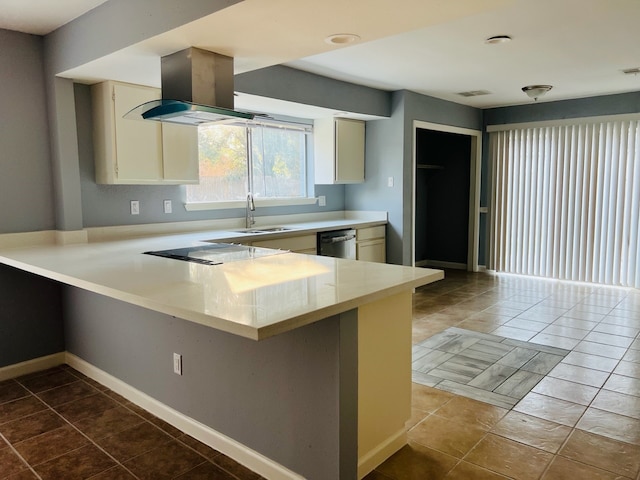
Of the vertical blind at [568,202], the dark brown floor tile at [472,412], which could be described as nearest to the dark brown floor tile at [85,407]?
the dark brown floor tile at [472,412]

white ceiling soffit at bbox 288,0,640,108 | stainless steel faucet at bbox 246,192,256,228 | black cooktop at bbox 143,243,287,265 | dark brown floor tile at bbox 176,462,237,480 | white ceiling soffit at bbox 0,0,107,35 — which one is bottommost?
dark brown floor tile at bbox 176,462,237,480

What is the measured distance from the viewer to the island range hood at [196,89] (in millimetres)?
2537

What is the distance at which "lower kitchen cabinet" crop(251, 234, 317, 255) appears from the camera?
412 cm

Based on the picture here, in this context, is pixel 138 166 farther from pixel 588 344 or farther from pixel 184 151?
pixel 588 344

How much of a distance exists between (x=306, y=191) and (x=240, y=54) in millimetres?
3018

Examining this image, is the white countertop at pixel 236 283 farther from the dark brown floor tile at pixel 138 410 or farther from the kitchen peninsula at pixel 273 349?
the dark brown floor tile at pixel 138 410

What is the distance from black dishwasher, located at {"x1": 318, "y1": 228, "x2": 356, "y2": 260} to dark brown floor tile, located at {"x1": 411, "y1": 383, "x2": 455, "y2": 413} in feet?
6.41

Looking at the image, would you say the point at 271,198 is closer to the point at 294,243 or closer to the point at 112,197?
the point at 294,243

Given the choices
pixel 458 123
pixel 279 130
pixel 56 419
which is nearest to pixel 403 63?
pixel 279 130

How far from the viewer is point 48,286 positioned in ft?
11.7

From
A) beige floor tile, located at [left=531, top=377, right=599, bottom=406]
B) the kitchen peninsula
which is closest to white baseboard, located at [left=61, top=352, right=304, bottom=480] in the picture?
the kitchen peninsula

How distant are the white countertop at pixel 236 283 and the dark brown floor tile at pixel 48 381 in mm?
933

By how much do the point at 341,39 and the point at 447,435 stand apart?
7.07 feet

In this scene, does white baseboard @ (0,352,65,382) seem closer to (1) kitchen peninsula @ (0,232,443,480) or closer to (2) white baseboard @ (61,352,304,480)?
(2) white baseboard @ (61,352,304,480)
